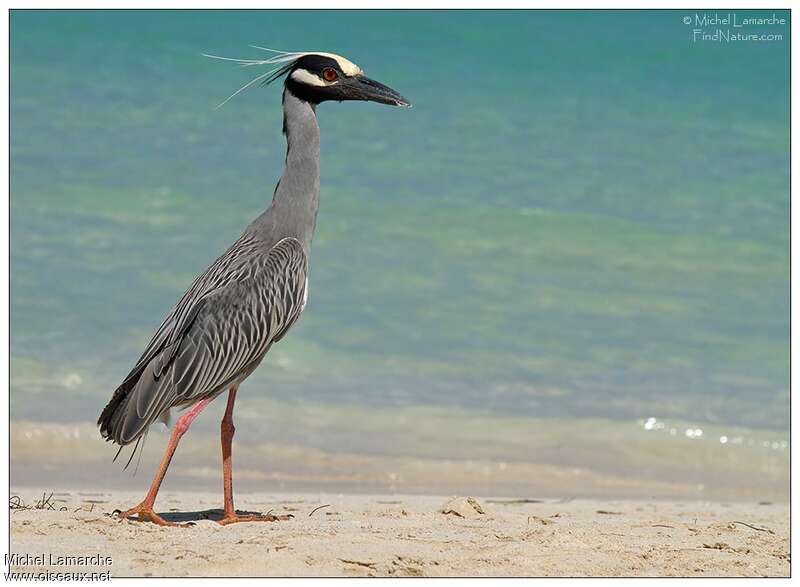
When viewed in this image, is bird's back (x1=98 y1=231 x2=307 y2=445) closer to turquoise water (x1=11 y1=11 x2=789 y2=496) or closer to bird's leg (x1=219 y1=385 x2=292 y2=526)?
bird's leg (x1=219 y1=385 x2=292 y2=526)

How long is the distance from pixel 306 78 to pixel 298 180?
0.69m

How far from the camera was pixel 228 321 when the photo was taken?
7.68 m

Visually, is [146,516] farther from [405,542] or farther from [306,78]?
[306,78]

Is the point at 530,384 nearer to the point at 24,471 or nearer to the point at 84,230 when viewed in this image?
the point at 24,471

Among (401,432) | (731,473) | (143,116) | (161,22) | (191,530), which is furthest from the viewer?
(161,22)

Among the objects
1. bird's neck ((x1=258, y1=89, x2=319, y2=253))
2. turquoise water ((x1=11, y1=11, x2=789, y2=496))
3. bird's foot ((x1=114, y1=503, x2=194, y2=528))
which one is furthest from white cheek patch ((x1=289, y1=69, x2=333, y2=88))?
turquoise water ((x1=11, y1=11, x2=789, y2=496))

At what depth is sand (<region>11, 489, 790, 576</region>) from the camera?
20.1 feet

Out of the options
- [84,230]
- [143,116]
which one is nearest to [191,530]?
[84,230]

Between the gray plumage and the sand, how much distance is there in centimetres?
71

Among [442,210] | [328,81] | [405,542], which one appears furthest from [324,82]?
[442,210]

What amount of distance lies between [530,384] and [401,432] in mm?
2430

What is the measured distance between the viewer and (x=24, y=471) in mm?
10109

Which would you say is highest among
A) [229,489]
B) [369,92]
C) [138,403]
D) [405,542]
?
[369,92]

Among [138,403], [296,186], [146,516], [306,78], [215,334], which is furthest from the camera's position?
[306,78]
